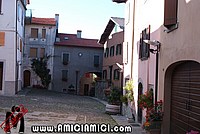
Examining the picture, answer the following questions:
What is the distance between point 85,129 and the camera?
38.4 feet

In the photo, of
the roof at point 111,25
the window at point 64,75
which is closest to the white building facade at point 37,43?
the window at point 64,75

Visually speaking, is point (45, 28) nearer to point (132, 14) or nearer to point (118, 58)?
point (118, 58)

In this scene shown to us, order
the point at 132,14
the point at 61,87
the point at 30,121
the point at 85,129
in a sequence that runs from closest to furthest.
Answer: the point at 85,129 → the point at 30,121 → the point at 132,14 → the point at 61,87

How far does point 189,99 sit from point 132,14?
9528 mm

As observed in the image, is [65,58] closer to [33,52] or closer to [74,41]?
[74,41]

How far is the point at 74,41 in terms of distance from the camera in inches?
1740

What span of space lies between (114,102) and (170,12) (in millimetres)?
10450

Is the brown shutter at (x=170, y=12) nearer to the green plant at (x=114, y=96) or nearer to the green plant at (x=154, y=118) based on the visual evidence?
the green plant at (x=154, y=118)

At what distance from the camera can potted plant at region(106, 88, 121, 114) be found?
59.5 ft

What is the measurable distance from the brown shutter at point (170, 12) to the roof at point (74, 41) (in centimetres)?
3387

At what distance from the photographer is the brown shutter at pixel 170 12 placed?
839 centimetres

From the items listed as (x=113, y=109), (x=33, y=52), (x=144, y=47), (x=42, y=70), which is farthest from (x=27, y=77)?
(x=144, y=47)

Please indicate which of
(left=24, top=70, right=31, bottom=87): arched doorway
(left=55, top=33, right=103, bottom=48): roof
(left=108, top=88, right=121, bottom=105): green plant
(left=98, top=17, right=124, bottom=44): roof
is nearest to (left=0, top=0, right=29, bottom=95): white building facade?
(left=98, top=17, right=124, bottom=44): roof

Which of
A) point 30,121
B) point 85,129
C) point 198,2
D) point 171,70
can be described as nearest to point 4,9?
point 30,121
